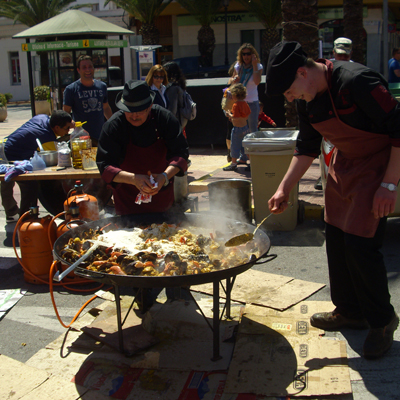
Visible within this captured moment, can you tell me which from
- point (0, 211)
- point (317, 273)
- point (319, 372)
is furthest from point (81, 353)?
point (0, 211)

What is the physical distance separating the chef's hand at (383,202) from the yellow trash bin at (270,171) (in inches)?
112

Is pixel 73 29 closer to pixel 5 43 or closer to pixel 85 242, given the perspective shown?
pixel 85 242

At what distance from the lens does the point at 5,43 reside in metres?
35.3

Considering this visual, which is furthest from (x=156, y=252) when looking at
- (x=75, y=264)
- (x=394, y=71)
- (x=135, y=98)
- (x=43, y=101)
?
(x=43, y=101)

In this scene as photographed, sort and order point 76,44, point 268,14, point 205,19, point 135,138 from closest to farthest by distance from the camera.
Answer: point 135,138
point 76,44
point 268,14
point 205,19

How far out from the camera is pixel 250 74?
8.75 m

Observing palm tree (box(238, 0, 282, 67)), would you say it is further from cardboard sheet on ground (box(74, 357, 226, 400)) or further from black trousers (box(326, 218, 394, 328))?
cardboard sheet on ground (box(74, 357, 226, 400))

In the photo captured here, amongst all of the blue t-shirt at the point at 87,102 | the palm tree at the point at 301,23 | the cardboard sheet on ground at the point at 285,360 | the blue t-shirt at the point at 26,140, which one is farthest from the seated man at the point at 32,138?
the palm tree at the point at 301,23

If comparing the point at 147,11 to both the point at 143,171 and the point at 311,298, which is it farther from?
the point at 311,298

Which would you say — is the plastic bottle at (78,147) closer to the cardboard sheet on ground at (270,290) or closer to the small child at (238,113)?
the cardboard sheet on ground at (270,290)

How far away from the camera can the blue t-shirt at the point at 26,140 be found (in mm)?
5848

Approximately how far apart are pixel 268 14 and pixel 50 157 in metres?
21.5

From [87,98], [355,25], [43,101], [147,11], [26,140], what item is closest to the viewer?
[26,140]

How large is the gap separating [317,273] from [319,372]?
71.4 inches
